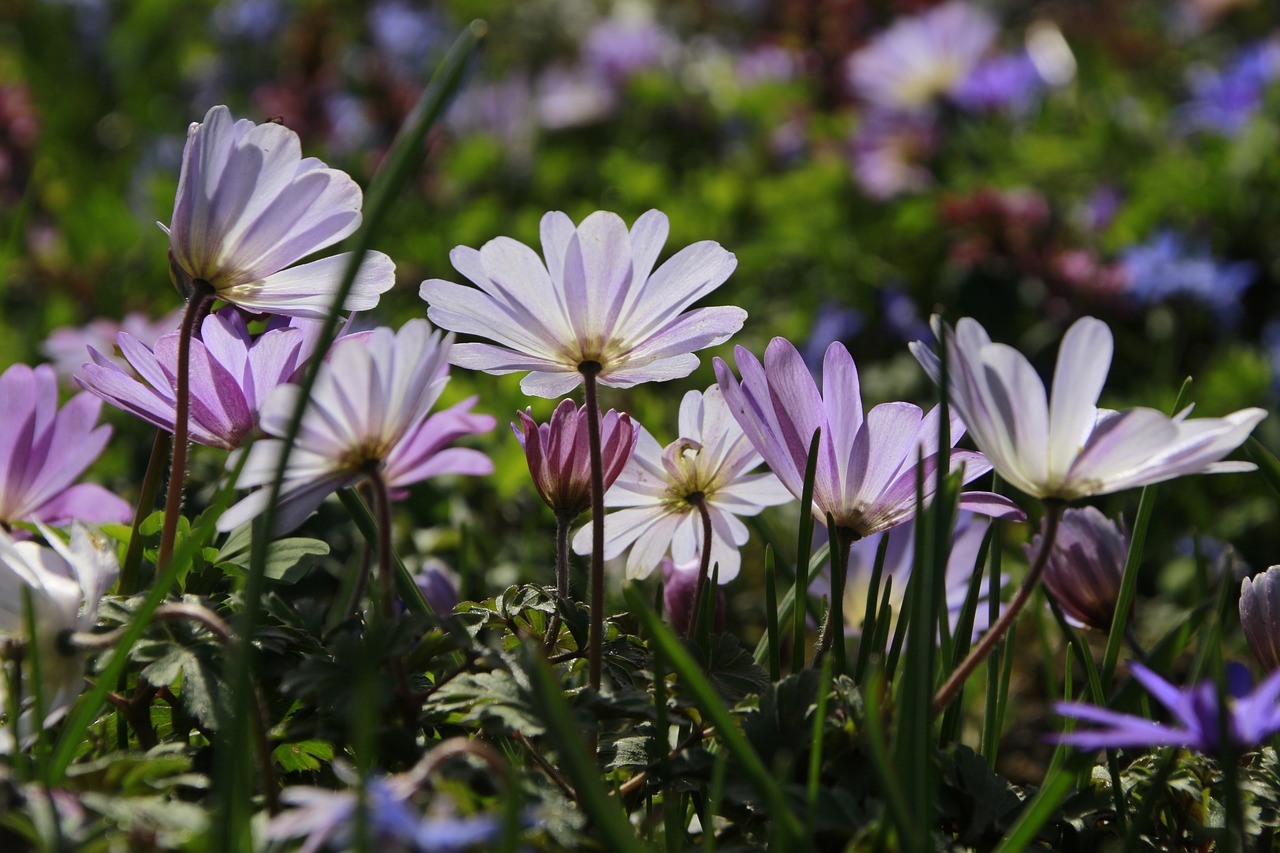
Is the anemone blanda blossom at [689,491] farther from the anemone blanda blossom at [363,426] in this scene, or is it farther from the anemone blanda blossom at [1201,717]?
the anemone blanda blossom at [1201,717]

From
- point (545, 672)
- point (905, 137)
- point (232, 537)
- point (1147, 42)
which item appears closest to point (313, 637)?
point (232, 537)

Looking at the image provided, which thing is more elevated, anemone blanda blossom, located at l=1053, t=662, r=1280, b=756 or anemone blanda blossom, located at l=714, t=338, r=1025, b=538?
anemone blanda blossom, located at l=714, t=338, r=1025, b=538

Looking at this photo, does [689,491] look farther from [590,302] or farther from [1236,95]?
[1236,95]

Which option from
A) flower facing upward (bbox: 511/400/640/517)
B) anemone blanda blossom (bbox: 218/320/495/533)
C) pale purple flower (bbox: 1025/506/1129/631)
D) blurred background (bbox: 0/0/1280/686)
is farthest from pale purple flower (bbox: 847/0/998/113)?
anemone blanda blossom (bbox: 218/320/495/533)

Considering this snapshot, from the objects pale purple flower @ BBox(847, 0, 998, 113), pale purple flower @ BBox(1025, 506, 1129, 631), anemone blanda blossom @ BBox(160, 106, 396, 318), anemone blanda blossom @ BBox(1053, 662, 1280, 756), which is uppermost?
pale purple flower @ BBox(847, 0, 998, 113)

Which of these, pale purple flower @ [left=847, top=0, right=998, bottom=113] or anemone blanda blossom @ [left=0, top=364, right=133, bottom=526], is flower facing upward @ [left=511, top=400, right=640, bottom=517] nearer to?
anemone blanda blossom @ [left=0, top=364, right=133, bottom=526]

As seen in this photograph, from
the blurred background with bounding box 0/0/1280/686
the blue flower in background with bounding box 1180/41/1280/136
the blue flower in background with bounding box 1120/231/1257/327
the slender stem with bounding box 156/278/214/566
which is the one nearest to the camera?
the slender stem with bounding box 156/278/214/566

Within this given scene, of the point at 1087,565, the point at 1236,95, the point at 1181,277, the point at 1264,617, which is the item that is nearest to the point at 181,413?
the point at 1087,565

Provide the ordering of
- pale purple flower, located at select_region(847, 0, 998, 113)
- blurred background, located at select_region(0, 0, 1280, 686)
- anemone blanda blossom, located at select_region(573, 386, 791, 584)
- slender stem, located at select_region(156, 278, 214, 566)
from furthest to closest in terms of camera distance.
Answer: pale purple flower, located at select_region(847, 0, 998, 113) → blurred background, located at select_region(0, 0, 1280, 686) → anemone blanda blossom, located at select_region(573, 386, 791, 584) → slender stem, located at select_region(156, 278, 214, 566)
